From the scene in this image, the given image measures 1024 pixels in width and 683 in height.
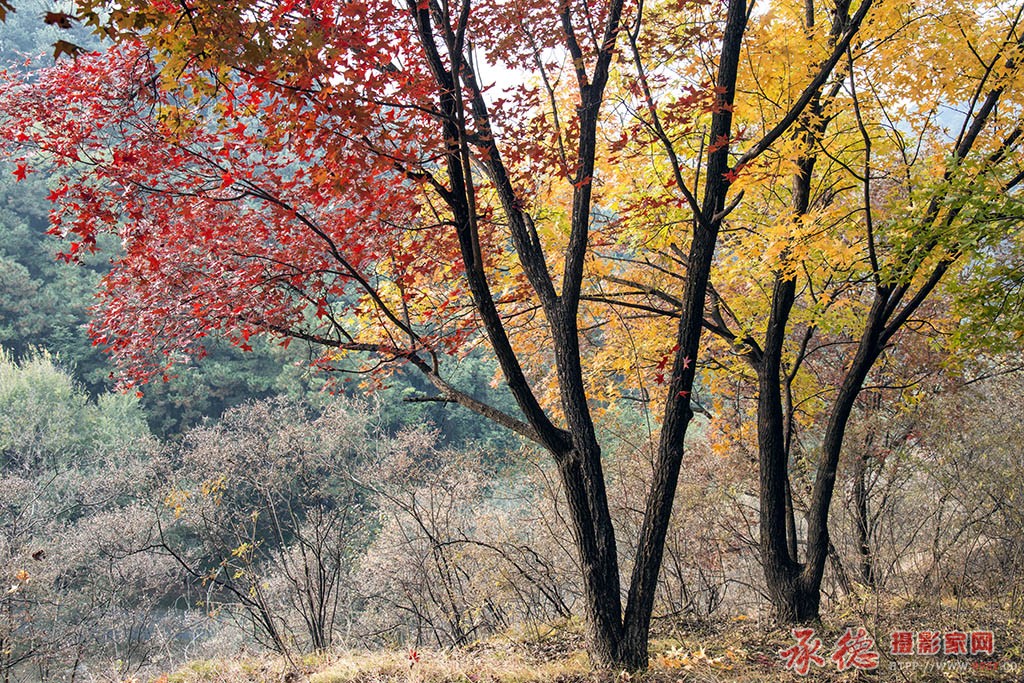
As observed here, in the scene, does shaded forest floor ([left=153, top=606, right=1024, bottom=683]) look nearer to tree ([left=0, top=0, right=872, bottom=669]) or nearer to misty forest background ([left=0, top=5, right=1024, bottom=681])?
misty forest background ([left=0, top=5, right=1024, bottom=681])

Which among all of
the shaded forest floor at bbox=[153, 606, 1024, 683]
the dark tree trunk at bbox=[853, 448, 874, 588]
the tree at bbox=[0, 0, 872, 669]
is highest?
the tree at bbox=[0, 0, 872, 669]

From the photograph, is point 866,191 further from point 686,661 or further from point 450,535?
point 450,535

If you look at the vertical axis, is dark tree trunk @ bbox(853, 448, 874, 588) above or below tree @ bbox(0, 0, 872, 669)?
below


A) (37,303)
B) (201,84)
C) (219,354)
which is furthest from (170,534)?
(201,84)

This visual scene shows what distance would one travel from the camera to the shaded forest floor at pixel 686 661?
11.8 ft

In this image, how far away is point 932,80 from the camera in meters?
4.68

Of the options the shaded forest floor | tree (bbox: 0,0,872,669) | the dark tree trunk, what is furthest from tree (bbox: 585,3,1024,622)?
the dark tree trunk

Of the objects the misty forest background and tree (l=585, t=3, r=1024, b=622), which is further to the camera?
the misty forest background

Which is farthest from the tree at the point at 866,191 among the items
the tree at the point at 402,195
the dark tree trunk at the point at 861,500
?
the dark tree trunk at the point at 861,500

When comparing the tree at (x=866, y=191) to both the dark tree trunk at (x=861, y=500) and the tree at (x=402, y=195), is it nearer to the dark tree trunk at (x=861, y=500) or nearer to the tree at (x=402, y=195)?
the tree at (x=402, y=195)

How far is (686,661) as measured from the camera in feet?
12.7

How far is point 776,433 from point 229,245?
3965 millimetres

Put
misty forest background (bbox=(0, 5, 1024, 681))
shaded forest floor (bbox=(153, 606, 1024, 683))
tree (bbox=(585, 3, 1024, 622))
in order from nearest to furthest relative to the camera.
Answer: shaded forest floor (bbox=(153, 606, 1024, 683)) < tree (bbox=(585, 3, 1024, 622)) < misty forest background (bbox=(0, 5, 1024, 681))

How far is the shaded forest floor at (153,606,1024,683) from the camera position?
3586mm
